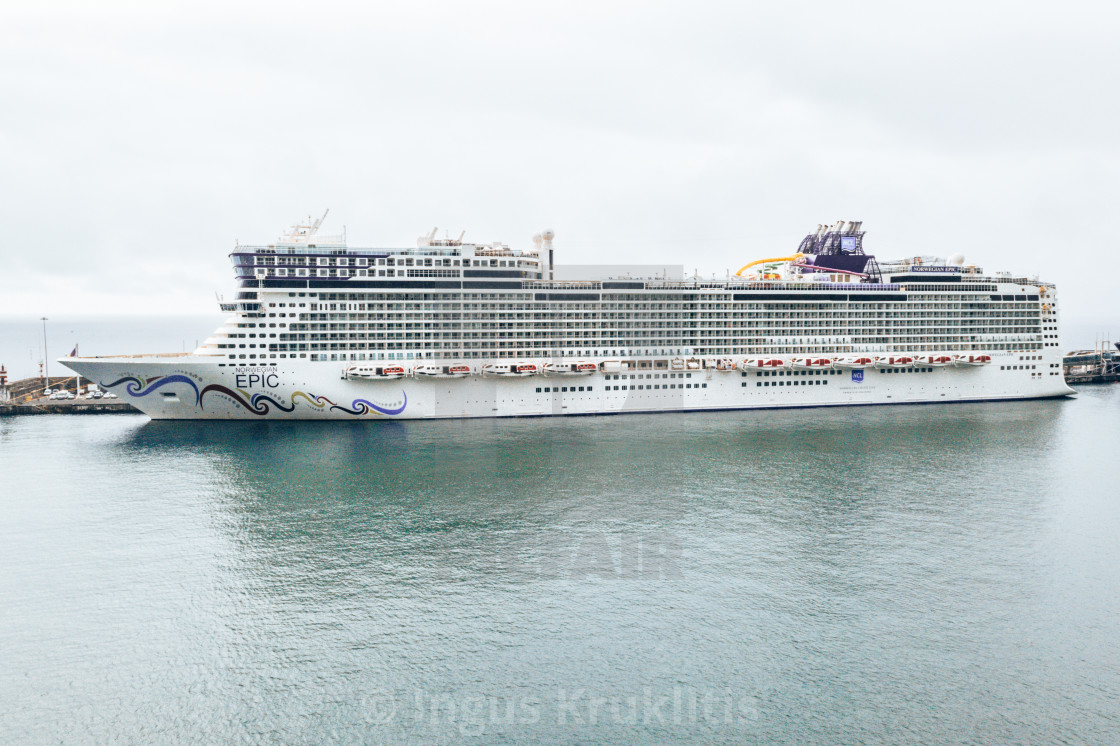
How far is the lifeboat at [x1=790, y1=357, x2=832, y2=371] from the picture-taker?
57.9 metres

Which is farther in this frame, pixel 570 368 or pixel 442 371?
pixel 570 368

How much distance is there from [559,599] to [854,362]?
4443cm

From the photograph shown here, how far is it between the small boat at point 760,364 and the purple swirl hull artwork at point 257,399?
26299 millimetres

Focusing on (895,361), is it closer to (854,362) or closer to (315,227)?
(854,362)

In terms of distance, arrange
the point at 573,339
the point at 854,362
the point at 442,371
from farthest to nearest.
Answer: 1. the point at 854,362
2. the point at 573,339
3. the point at 442,371

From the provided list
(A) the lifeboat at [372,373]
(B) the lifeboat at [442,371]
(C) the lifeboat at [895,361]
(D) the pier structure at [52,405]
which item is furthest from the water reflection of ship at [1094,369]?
(D) the pier structure at [52,405]

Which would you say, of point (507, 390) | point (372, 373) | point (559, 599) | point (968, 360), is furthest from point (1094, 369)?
point (559, 599)

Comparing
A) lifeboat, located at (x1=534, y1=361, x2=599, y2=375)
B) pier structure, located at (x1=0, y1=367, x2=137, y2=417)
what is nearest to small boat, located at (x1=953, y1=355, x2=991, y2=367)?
lifeboat, located at (x1=534, y1=361, x2=599, y2=375)

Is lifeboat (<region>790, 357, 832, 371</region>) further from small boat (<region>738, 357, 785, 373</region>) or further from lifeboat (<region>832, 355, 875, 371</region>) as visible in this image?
small boat (<region>738, 357, 785, 373</region>)

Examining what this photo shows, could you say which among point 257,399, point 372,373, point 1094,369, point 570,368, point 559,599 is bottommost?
point 559,599

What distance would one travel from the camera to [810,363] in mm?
58281

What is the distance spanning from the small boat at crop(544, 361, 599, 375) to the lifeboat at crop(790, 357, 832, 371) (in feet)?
54.7

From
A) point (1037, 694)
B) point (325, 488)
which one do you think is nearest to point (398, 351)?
point (325, 488)

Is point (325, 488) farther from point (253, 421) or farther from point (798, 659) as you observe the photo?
point (798, 659)
